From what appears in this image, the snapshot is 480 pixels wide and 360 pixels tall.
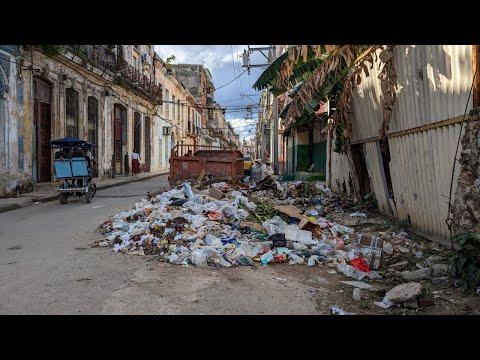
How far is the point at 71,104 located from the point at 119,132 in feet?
20.5

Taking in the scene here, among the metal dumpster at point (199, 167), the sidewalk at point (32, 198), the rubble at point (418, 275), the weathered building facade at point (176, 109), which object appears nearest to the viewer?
the rubble at point (418, 275)

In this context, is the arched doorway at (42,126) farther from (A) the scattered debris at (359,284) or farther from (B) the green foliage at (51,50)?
(A) the scattered debris at (359,284)

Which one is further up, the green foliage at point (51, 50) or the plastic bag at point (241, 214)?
the green foliage at point (51, 50)

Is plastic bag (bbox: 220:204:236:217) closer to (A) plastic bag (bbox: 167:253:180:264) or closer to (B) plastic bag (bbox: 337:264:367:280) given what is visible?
(A) plastic bag (bbox: 167:253:180:264)

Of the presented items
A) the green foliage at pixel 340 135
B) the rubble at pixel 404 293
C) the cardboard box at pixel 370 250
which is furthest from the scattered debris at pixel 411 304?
the green foliage at pixel 340 135

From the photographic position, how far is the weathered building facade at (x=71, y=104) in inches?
489

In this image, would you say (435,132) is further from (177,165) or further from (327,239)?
(177,165)

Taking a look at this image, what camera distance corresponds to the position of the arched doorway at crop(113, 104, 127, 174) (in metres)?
22.8

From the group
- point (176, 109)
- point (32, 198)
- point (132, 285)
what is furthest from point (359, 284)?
point (176, 109)

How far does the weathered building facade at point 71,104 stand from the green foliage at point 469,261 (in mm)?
12232

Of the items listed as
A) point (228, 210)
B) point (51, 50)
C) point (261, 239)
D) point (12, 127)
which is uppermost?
point (51, 50)

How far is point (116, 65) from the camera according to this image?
21359 millimetres

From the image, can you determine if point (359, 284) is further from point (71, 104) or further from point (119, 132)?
point (119, 132)
